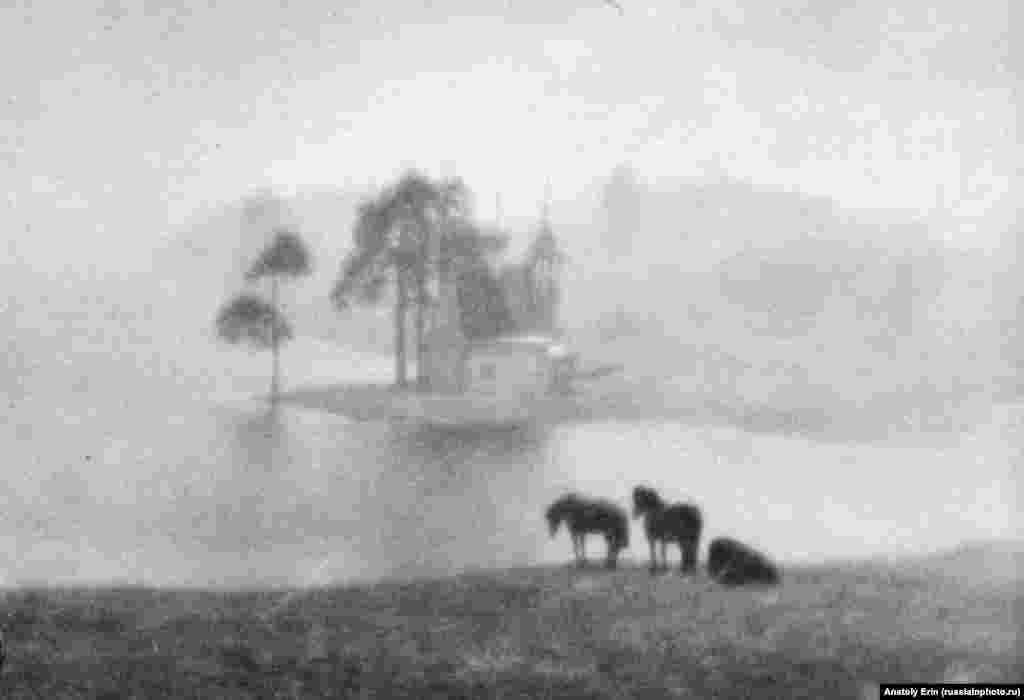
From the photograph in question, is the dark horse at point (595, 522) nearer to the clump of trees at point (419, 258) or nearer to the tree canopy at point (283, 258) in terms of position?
the clump of trees at point (419, 258)

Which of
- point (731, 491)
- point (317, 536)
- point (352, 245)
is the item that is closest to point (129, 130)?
point (352, 245)

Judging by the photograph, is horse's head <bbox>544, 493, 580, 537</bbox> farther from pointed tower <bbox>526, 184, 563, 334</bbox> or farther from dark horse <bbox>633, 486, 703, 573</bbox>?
pointed tower <bbox>526, 184, 563, 334</bbox>

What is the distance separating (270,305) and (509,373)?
1.73 metres

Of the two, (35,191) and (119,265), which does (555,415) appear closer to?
(119,265)

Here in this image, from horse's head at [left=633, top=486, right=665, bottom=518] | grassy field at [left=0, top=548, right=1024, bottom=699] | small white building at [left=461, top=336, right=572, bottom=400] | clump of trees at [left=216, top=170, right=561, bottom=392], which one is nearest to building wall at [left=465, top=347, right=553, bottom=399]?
small white building at [left=461, top=336, right=572, bottom=400]

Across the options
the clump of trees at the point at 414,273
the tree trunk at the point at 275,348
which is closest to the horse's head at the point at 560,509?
the clump of trees at the point at 414,273

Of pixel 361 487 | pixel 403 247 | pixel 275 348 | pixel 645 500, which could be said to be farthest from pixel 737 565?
pixel 275 348

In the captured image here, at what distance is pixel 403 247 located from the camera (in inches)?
262

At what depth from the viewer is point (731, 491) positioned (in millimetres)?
5977

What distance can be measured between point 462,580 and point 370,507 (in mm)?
876

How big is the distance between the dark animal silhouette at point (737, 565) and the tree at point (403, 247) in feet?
7.73

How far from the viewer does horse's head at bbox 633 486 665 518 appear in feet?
19.5

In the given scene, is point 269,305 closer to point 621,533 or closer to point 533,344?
point 533,344

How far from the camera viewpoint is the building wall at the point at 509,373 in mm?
6578
